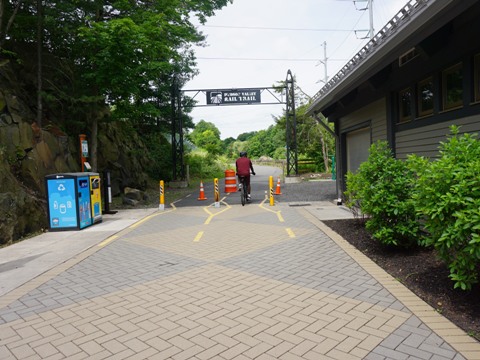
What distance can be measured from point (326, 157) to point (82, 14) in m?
25.1

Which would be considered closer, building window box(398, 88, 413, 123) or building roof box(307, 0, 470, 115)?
building roof box(307, 0, 470, 115)

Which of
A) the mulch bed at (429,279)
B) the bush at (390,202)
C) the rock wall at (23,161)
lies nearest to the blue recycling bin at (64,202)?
the rock wall at (23,161)

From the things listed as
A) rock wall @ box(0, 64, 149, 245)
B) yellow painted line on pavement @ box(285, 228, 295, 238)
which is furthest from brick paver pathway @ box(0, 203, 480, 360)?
rock wall @ box(0, 64, 149, 245)

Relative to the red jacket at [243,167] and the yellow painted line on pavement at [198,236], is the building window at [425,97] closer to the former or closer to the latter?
the yellow painted line on pavement at [198,236]

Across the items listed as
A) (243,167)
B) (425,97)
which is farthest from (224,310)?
(243,167)

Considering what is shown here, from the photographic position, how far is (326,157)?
112ft

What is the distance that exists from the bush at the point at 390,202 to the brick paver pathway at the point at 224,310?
68 centimetres

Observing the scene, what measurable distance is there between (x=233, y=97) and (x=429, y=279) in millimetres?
21042

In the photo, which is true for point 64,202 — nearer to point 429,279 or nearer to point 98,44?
point 98,44

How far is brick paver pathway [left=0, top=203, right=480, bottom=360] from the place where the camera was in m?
3.12

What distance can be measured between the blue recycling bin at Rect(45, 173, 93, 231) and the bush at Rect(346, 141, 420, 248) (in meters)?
7.32

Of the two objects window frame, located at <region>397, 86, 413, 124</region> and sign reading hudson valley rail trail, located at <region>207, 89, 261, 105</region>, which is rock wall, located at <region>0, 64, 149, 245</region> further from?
sign reading hudson valley rail trail, located at <region>207, 89, 261, 105</region>

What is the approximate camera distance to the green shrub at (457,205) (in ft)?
11.0

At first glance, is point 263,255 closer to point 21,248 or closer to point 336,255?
point 336,255
